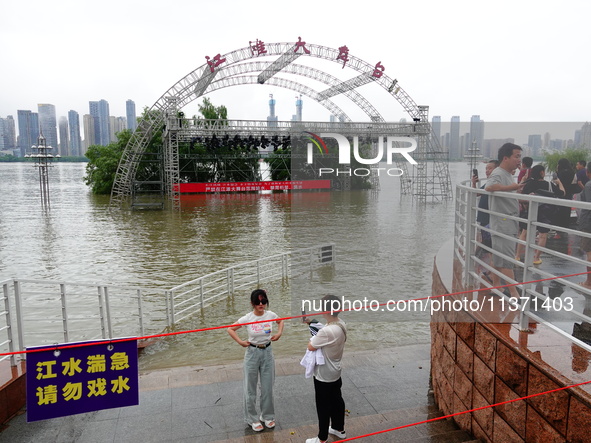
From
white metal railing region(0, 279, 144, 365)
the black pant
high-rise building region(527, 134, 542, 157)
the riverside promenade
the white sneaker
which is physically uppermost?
high-rise building region(527, 134, 542, 157)

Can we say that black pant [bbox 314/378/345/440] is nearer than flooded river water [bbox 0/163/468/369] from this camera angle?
Yes

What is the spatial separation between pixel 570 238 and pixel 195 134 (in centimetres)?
2626

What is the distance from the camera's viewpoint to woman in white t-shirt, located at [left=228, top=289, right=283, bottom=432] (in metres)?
4.35

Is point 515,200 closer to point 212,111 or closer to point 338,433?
point 338,433

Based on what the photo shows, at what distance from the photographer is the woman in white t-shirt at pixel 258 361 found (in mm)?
4348

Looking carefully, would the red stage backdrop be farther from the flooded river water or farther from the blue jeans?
the blue jeans

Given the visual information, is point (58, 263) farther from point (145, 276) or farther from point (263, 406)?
point (263, 406)

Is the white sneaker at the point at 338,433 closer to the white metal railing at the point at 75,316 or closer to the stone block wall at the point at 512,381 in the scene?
the stone block wall at the point at 512,381

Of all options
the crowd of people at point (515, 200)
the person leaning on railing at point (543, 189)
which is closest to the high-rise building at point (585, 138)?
the crowd of people at point (515, 200)

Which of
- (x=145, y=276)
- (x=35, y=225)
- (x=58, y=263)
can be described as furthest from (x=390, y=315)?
(x=35, y=225)

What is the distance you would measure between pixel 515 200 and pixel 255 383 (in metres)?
2.92

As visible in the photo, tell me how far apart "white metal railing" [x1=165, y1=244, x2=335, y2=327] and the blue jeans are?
388cm

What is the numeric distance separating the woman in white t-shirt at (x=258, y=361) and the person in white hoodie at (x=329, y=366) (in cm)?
55

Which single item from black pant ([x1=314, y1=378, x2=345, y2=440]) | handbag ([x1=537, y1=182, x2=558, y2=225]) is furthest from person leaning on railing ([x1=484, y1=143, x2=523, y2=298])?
black pant ([x1=314, y1=378, x2=345, y2=440])
